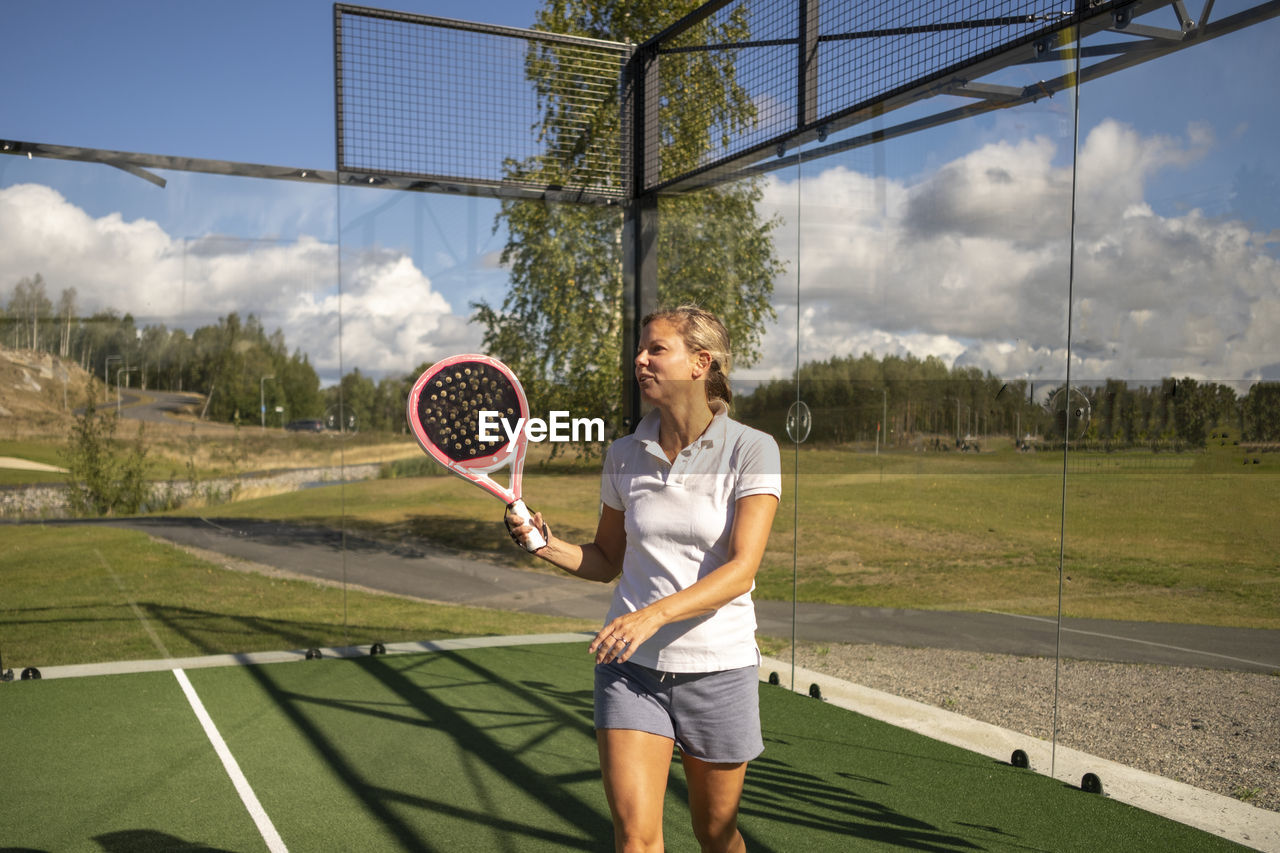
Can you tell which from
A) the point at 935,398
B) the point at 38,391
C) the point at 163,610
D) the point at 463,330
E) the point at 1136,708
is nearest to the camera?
the point at 1136,708

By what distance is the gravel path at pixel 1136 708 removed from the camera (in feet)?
11.9

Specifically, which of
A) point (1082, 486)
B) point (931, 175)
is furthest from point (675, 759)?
point (931, 175)

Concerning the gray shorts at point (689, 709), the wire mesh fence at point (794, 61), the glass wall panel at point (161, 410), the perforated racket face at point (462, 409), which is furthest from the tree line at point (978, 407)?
the glass wall panel at point (161, 410)

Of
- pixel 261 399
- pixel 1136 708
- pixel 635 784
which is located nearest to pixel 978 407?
pixel 1136 708

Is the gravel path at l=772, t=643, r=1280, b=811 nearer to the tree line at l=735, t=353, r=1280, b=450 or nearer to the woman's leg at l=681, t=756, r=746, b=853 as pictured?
the tree line at l=735, t=353, r=1280, b=450

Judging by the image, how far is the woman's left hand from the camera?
1.88 meters

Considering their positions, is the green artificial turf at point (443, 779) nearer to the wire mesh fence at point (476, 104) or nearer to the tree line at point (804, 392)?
the tree line at point (804, 392)

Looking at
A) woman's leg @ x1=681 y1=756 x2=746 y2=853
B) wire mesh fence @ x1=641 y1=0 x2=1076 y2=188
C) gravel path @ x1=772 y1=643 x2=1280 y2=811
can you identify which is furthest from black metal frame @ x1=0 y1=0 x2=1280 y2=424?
woman's leg @ x1=681 y1=756 x2=746 y2=853

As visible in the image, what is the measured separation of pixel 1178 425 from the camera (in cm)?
386

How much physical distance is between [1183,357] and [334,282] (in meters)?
5.05

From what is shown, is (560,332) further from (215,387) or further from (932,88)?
(932,88)

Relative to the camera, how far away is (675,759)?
4.45 m

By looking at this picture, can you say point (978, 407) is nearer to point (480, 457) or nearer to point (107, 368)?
point (480, 457)

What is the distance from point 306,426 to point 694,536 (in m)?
5.21
